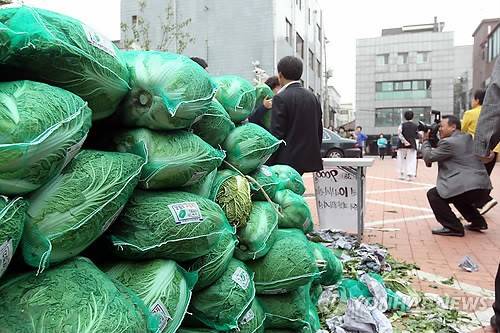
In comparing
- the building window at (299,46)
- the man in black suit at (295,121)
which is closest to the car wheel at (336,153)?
the building window at (299,46)

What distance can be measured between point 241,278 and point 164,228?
591mm

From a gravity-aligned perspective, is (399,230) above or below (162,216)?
below

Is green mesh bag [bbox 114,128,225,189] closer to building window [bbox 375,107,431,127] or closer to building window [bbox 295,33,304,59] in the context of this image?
building window [bbox 295,33,304,59]

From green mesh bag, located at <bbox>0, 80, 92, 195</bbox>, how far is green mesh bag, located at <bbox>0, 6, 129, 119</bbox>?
10 cm

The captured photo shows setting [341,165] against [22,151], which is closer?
[22,151]

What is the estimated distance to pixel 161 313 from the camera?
157cm

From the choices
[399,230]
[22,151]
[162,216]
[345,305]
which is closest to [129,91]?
[162,216]

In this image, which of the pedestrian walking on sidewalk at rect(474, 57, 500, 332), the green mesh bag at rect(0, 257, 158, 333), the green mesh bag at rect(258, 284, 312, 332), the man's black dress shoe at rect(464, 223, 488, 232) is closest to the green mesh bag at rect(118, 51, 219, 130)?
the green mesh bag at rect(0, 257, 158, 333)

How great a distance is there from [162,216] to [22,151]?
2.01ft

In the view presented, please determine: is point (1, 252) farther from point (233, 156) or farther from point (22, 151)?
point (233, 156)

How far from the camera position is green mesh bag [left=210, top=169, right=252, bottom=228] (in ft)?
7.44

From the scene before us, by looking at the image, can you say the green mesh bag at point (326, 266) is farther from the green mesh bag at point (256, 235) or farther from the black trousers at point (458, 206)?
the black trousers at point (458, 206)

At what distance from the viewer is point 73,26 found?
1542 millimetres

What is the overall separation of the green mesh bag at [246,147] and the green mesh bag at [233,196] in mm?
195
